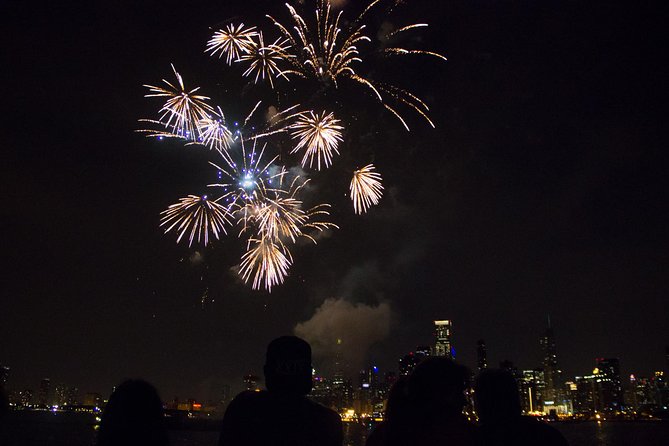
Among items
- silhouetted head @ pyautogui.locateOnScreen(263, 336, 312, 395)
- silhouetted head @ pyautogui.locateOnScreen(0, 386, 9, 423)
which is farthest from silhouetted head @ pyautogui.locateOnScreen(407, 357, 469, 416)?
silhouetted head @ pyautogui.locateOnScreen(0, 386, 9, 423)

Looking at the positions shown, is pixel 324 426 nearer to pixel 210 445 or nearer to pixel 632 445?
pixel 210 445

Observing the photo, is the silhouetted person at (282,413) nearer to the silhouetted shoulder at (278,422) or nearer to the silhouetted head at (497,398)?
the silhouetted shoulder at (278,422)

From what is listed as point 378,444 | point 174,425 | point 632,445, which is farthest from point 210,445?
point 378,444

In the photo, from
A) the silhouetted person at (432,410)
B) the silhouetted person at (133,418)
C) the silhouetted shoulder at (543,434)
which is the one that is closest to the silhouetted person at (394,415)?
the silhouetted person at (432,410)

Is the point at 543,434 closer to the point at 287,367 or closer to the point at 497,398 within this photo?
the point at 497,398

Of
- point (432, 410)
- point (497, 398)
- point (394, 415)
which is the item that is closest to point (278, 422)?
point (394, 415)

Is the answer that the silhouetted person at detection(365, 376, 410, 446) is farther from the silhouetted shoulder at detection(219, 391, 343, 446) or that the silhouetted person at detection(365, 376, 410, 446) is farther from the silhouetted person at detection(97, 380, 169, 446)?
the silhouetted person at detection(97, 380, 169, 446)
